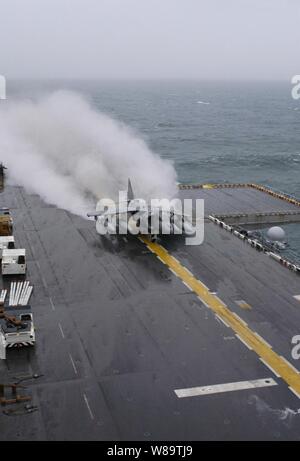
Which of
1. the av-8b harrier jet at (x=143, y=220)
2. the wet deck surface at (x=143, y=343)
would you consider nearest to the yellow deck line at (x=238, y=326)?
the wet deck surface at (x=143, y=343)

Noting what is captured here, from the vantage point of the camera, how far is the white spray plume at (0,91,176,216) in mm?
62725

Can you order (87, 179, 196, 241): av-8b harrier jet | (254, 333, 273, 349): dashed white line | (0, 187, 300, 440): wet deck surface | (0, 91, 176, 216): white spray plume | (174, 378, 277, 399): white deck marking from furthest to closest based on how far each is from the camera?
(0, 91, 176, 216): white spray plume
(87, 179, 196, 241): av-8b harrier jet
(254, 333, 273, 349): dashed white line
(174, 378, 277, 399): white deck marking
(0, 187, 300, 440): wet deck surface

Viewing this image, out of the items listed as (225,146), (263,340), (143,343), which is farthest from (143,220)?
(225,146)

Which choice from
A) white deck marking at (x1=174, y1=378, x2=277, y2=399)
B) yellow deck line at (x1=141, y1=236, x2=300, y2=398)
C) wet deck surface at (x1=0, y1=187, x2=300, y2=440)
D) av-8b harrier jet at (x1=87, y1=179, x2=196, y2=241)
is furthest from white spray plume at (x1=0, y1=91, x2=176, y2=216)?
white deck marking at (x1=174, y1=378, x2=277, y2=399)

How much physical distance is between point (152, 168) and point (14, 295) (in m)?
39.0

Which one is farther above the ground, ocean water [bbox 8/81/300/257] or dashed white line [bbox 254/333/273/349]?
ocean water [bbox 8/81/300/257]

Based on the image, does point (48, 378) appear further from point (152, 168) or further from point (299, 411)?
point (152, 168)

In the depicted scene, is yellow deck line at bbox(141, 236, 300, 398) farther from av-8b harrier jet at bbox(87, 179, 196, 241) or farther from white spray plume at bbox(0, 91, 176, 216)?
white spray plume at bbox(0, 91, 176, 216)

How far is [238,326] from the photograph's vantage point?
30.4m

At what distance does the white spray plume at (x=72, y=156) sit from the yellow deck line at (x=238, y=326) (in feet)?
56.3

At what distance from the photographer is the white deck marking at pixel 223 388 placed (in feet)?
78.5

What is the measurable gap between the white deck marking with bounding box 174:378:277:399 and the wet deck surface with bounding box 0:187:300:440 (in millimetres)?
328

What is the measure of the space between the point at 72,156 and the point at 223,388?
55705 mm

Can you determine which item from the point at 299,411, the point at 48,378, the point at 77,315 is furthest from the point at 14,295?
the point at 299,411
